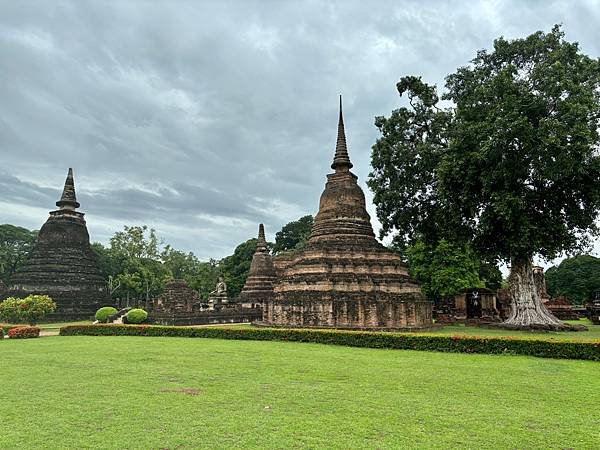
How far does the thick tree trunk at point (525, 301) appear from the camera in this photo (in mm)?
24531

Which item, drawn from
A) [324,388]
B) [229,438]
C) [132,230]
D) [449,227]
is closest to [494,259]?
[449,227]

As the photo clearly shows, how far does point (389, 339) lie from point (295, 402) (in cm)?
925

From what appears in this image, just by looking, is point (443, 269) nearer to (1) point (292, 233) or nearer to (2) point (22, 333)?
(2) point (22, 333)

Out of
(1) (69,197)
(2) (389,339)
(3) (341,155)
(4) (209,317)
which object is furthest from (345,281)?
(1) (69,197)

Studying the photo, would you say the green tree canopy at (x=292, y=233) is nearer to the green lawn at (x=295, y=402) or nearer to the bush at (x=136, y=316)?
the bush at (x=136, y=316)

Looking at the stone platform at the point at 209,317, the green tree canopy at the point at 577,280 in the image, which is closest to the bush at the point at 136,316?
the stone platform at the point at 209,317

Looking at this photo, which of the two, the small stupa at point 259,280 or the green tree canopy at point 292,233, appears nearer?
the small stupa at point 259,280

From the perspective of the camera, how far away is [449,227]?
26625 mm

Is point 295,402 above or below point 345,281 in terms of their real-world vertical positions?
below

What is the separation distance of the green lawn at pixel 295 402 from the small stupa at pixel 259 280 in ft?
83.6

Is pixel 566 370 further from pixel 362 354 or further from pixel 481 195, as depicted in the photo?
pixel 481 195

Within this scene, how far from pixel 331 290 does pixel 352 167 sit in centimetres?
885

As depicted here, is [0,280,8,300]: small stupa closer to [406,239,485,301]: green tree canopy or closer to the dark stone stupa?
the dark stone stupa

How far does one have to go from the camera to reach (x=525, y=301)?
82.1 feet
